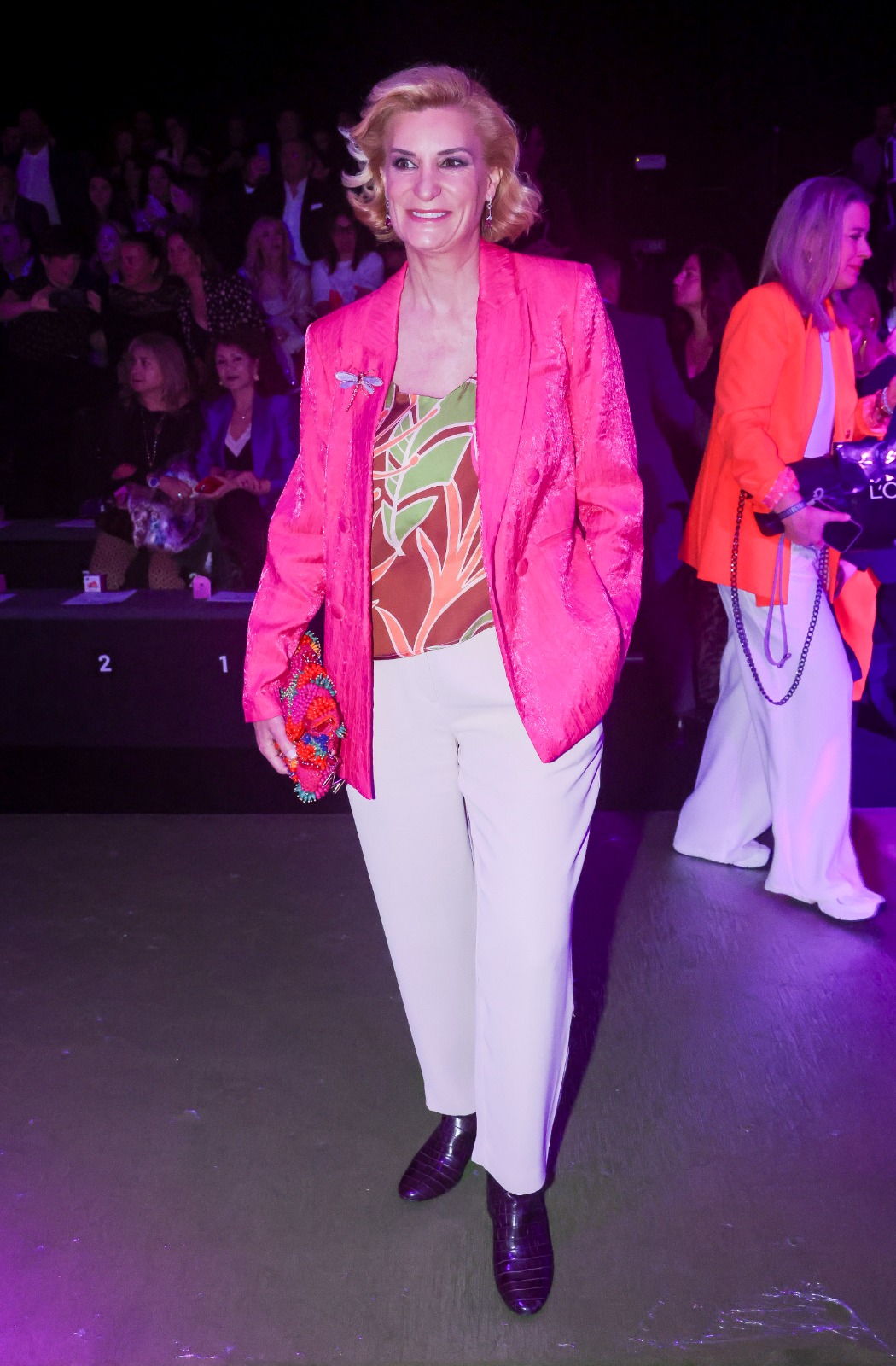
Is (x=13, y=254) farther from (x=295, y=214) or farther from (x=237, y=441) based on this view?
(x=237, y=441)

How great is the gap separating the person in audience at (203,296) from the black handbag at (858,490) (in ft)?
12.5

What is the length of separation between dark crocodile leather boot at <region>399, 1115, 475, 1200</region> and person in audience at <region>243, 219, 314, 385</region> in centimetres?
491

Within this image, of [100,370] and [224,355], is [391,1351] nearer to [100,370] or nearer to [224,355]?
[224,355]

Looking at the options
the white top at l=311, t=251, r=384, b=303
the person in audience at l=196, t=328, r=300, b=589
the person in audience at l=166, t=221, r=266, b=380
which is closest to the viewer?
the person in audience at l=196, t=328, r=300, b=589

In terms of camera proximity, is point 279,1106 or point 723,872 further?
point 723,872

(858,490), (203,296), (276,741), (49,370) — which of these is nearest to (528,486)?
(276,741)

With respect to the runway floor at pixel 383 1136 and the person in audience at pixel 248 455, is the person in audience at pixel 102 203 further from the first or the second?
the runway floor at pixel 383 1136

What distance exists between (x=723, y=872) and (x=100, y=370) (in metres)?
4.71

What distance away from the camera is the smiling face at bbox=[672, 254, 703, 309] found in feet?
14.5

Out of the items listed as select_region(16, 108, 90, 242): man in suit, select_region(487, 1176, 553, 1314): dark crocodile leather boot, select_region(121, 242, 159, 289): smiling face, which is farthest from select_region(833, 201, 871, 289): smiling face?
select_region(16, 108, 90, 242): man in suit

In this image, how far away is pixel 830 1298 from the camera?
1.68 metres

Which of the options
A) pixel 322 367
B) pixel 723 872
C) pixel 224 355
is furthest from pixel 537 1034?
pixel 224 355

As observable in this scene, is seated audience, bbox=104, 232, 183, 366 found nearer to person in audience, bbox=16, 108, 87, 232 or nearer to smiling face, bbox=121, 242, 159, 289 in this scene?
smiling face, bbox=121, 242, 159, 289

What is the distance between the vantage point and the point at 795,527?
254 centimetres
